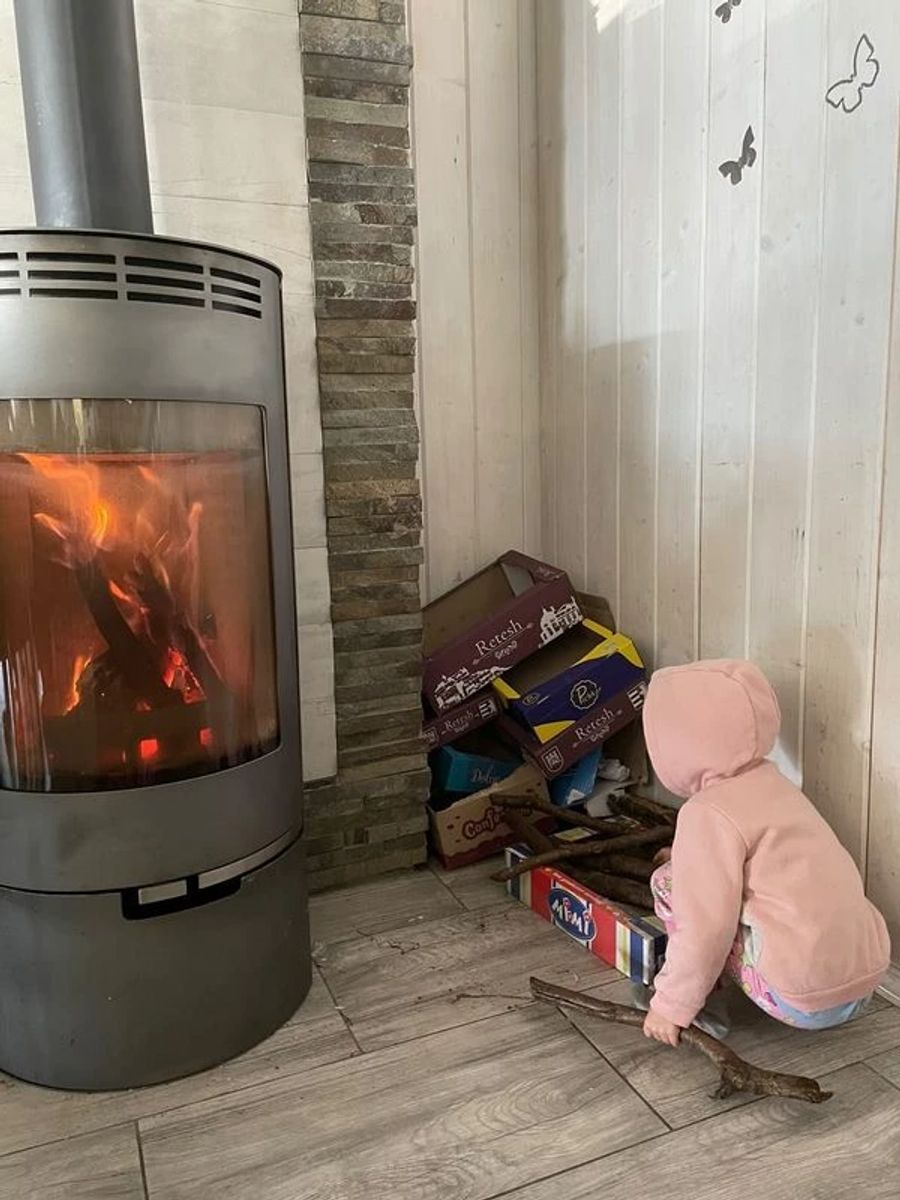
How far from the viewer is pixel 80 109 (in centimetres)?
Answer: 129

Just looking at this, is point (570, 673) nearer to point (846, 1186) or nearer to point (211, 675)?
point (211, 675)

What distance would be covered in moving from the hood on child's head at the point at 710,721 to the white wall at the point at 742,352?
0.21 m

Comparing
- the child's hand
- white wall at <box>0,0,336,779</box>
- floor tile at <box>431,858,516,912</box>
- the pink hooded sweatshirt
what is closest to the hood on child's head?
the pink hooded sweatshirt

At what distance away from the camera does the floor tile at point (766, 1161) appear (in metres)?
1.11

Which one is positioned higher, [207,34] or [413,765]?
[207,34]

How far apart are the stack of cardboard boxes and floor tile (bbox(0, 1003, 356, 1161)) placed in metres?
0.57

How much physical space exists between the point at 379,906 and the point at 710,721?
0.77 meters

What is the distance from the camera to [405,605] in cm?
188

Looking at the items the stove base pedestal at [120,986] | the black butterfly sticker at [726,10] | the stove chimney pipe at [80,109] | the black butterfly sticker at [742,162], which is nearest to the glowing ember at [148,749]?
the stove base pedestal at [120,986]

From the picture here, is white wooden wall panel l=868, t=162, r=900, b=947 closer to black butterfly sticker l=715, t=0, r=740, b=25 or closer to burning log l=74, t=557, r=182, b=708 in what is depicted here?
black butterfly sticker l=715, t=0, r=740, b=25

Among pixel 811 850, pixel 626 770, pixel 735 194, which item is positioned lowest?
pixel 626 770

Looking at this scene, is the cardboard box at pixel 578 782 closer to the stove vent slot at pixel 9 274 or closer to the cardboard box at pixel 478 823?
the cardboard box at pixel 478 823

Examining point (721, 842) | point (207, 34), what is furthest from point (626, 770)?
point (207, 34)

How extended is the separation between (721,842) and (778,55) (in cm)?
119
